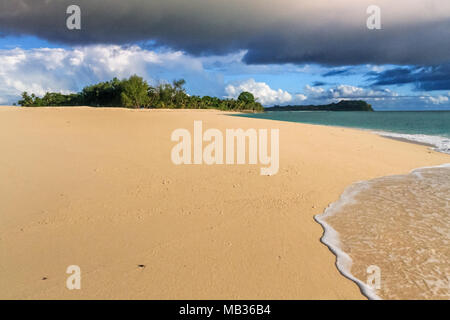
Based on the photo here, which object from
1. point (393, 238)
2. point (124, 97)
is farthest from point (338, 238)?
point (124, 97)

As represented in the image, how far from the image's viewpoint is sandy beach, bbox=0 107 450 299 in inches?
104

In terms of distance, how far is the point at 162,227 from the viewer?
3.74m

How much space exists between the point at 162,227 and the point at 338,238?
2461 millimetres

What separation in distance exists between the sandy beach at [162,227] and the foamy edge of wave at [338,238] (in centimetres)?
8

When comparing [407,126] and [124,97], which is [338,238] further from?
[124,97]

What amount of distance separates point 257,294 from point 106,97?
87693mm

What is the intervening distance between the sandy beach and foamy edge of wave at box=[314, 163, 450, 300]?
0.27 ft

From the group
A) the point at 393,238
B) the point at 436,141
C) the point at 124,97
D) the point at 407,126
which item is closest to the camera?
the point at 393,238

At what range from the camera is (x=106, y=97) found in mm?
80000

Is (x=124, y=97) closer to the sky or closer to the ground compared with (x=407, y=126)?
closer to the sky

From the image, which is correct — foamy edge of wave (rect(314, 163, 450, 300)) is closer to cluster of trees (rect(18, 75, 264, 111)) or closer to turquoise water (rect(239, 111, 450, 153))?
turquoise water (rect(239, 111, 450, 153))

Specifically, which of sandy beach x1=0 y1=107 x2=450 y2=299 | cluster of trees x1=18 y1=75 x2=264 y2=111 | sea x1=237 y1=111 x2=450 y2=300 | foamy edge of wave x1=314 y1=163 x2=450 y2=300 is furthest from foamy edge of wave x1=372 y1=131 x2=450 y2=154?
cluster of trees x1=18 y1=75 x2=264 y2=111

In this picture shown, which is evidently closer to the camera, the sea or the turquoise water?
the sea

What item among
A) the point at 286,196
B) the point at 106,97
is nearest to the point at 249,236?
the point at 286,196
